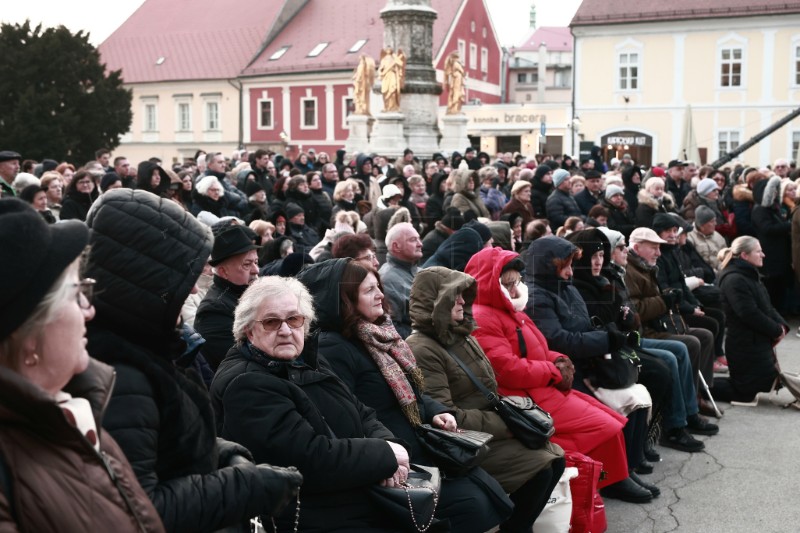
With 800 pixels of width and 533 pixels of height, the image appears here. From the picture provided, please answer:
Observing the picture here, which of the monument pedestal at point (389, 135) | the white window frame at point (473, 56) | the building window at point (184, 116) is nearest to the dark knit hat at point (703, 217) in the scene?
the monument pedestal at point (389, 135)

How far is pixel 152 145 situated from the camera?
184 feet

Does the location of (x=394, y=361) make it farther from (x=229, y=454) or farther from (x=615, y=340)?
(x=615, y=340)

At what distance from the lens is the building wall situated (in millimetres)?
40188

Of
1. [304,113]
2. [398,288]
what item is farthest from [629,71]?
[398,288]

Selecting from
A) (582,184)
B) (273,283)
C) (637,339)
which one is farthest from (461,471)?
(582,184)

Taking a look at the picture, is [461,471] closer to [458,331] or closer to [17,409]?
[458,331]

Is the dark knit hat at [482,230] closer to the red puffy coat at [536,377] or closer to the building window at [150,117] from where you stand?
the red puffy coat at [536,377]

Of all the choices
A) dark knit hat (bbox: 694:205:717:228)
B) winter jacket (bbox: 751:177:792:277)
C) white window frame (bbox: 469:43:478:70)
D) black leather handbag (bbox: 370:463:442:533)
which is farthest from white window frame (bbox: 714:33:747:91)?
black leather handbag (bbox: 370:463:442:533)

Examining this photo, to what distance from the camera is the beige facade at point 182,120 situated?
5331 cm

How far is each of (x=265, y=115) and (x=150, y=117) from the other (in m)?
8.36

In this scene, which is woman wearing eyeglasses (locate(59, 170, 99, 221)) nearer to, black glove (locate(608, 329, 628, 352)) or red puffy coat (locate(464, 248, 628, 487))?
red puffy coat (locate(464, 248, 628, 487))

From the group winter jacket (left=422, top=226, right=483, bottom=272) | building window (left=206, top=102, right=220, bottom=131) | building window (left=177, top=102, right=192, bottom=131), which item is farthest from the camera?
building window (left=177, top=102, right=192, bottom=131)

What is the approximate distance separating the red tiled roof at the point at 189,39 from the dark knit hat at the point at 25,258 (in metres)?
52.6

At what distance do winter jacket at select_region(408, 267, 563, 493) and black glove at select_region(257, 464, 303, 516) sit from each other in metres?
2.27
